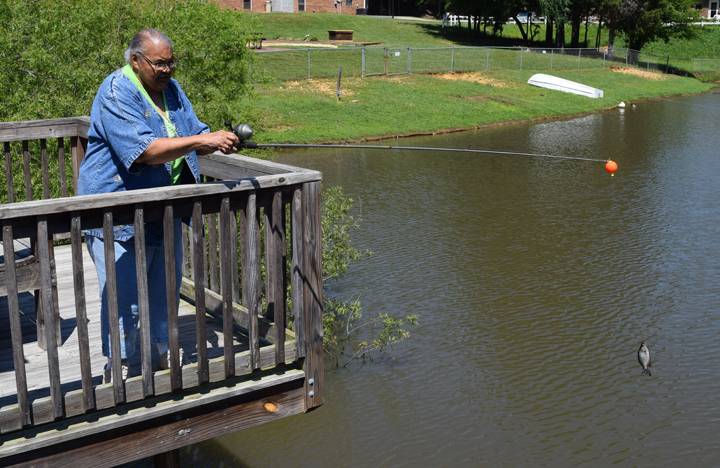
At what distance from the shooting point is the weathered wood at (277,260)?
5113mm

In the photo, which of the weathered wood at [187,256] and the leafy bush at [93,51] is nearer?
the weathered wood at [187,256]

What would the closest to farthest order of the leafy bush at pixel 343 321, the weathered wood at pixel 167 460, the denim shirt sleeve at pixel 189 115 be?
the denim shirt sleeve at pixel 189 115 → the weathered wood at pixel 167 460 → the leafy bush at pixel 343 321

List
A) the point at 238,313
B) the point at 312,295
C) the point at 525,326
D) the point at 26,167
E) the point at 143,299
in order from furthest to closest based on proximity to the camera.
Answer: the point at 525,326 < the point at 26,167 < the point at 238,313 < the point at 312,295 < the point at 143,299

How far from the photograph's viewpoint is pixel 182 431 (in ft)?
16.6

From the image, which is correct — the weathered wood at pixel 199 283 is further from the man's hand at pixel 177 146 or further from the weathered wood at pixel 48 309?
the weathered wood at pixel 48 309

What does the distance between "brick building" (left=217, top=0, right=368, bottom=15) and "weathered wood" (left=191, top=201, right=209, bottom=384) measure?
57.3 meters

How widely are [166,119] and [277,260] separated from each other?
994 mm

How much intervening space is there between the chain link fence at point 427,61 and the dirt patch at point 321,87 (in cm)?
54

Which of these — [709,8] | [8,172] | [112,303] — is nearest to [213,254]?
[112,303]

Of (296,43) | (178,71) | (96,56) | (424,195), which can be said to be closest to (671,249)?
(424,195)

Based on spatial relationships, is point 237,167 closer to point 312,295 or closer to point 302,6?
point 312,295

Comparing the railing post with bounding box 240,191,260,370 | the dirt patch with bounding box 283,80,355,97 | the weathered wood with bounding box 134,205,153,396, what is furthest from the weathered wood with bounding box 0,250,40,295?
the dirt patch with bounding box 283,80,355,97

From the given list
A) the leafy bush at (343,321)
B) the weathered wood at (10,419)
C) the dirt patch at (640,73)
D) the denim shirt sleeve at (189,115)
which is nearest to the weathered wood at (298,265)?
the denim shirt sleeve at (189,115)

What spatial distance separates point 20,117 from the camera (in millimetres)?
10727
